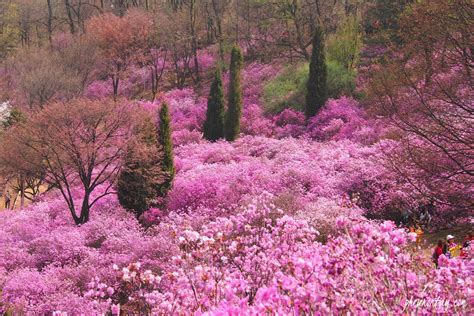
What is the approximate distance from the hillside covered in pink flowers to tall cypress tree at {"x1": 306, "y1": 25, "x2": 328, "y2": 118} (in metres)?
0.13

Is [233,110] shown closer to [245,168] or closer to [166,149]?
[166,149]

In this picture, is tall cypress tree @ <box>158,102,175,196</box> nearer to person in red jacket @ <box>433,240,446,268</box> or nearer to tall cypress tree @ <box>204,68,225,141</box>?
tall cypress tree @ <box>204,68,225,141</box>

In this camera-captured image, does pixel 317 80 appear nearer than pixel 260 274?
No

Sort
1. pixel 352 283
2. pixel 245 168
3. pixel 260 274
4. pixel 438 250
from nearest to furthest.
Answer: pixel 352 283 < pixel 260 274 < pixel 438 250 < pixel 245 168

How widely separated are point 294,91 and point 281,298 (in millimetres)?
26450

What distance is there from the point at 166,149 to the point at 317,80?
1260 cm

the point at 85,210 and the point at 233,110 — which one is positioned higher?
the point at 233,110

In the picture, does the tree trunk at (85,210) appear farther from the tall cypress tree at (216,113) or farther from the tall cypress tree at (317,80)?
the tall cypress tree at (317,80)

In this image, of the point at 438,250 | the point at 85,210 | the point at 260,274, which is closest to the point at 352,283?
the point at 260,274

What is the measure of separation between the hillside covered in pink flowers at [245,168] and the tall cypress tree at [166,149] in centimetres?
7

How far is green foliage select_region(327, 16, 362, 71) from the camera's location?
28.7m

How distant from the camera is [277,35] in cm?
3747

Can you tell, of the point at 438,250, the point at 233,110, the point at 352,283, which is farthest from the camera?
the point at 233,110

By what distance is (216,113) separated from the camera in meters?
26.4
